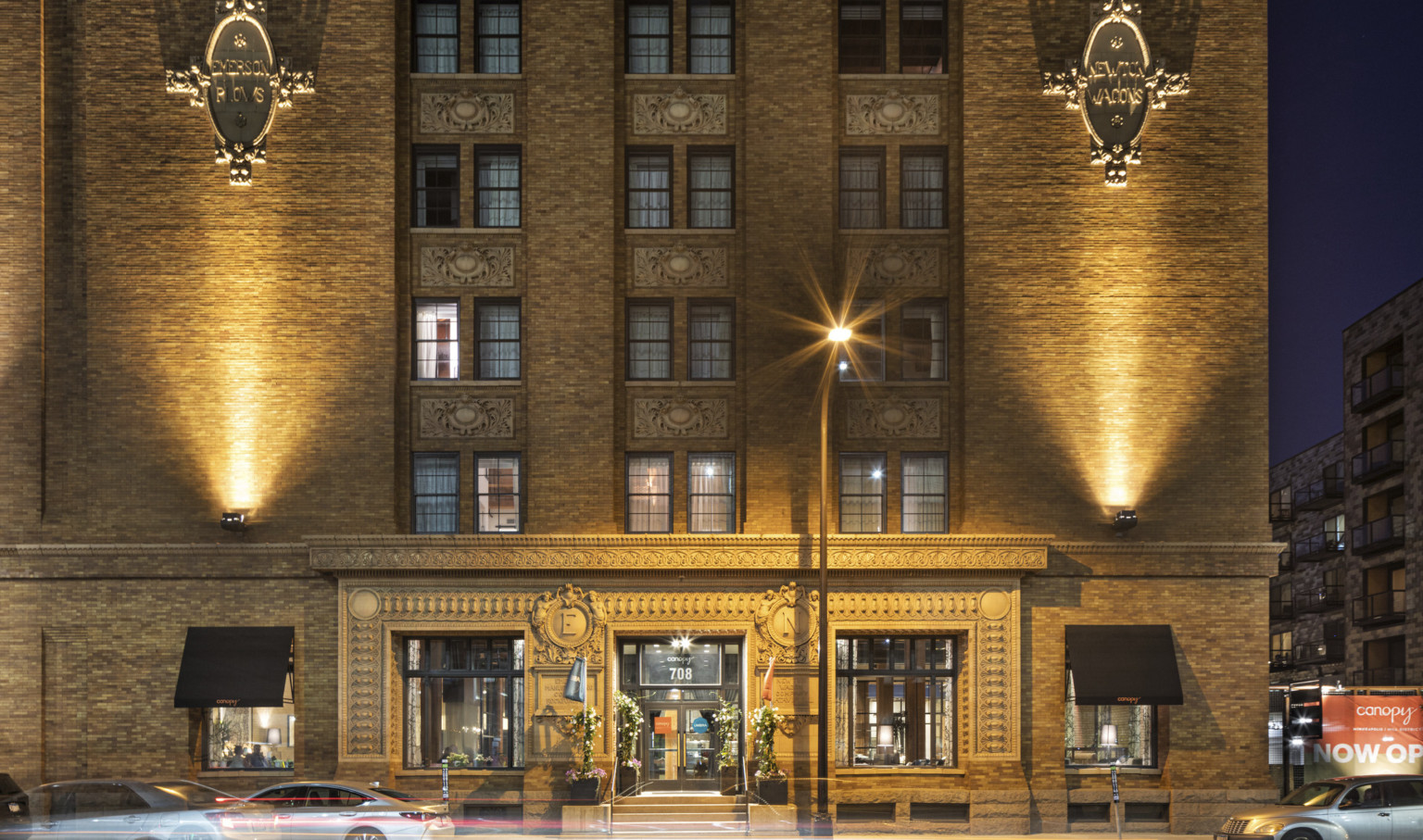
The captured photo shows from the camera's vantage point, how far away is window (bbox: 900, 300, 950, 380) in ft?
105

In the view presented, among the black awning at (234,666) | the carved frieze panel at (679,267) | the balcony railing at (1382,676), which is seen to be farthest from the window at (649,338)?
the balcony railing at (1382,676)

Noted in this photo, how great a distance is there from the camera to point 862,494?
105 ft

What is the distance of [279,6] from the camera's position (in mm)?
31859

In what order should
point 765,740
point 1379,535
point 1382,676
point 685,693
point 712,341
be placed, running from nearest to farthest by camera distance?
1. point 765,740
2. point 685,693
3. point 712,341
4. point 1382,676
5. point 1379,535

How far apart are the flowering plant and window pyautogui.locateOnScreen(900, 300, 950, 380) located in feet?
28.7

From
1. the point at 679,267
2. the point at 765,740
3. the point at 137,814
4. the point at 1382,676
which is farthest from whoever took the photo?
the point at 1382,676

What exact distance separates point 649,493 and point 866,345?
6354 mm

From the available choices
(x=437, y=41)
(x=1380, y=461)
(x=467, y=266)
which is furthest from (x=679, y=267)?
(x=1380, y=461)

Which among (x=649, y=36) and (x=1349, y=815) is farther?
(x=649, y=36)

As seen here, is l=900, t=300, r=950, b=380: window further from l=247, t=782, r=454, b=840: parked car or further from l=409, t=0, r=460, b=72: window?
l=247, t=782, r=454, b=840: parked car

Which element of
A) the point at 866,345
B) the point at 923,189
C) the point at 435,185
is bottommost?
the point at 866,345

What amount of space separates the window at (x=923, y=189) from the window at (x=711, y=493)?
7.42m

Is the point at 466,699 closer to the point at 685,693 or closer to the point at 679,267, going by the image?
the point at 685,693

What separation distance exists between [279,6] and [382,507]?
12.4m
